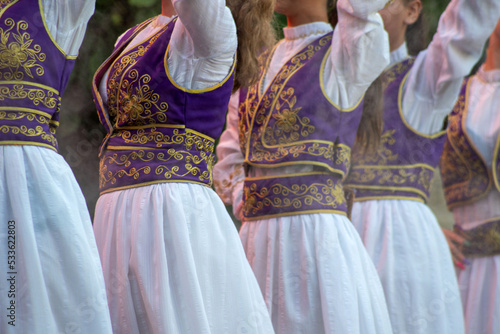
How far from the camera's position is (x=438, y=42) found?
2713 mm

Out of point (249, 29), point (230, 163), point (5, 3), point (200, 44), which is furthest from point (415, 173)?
point (5, 3)

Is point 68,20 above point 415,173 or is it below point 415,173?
above

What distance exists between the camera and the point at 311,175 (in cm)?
238

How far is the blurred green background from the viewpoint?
1.74 m

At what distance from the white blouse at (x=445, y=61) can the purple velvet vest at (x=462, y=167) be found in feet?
0.59

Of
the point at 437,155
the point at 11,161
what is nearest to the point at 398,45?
the point at 437,155

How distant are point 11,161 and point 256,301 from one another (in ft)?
2.31

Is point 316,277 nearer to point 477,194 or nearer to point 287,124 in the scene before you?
point 287,124

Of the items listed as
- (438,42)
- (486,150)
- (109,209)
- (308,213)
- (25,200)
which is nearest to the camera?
(25,200)

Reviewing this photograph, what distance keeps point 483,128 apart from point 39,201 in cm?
184

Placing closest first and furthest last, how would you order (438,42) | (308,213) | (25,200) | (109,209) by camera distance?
(25,200) < (109,209) < (308,213) < (438,42)

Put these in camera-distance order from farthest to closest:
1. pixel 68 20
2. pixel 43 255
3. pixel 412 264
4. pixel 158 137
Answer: pixel 412 264, pixel 158 137, pixel 68 20, pixel 43 255

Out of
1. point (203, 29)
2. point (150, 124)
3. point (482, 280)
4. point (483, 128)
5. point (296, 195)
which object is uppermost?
point (203, 29)

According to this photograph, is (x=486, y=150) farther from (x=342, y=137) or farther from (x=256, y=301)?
(x=256, y=301)
